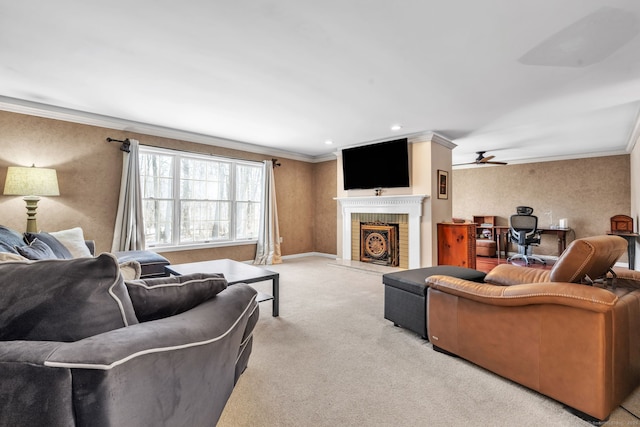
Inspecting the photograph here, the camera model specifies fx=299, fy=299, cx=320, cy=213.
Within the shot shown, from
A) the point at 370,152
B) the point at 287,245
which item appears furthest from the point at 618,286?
the point at 287,245

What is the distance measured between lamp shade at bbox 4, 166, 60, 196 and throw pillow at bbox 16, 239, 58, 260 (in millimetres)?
1046

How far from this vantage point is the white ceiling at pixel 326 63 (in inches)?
75.1

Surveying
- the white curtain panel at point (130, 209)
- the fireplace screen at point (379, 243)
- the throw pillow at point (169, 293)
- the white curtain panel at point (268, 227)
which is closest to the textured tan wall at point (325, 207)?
the fireplace screen at point (379, 243)

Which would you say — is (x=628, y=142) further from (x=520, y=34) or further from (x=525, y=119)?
(x=520, y=34)

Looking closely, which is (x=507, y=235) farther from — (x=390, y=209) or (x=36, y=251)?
(x=36, y=251)

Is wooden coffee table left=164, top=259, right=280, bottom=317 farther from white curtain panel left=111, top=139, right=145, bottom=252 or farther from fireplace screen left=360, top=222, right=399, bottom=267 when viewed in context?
fireplace screen left=360, top=222, right=399, bottom=267

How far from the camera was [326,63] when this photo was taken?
100 inches

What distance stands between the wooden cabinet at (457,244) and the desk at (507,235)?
9.17ft

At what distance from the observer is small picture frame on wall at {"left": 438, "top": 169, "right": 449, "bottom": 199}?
496 centimetres

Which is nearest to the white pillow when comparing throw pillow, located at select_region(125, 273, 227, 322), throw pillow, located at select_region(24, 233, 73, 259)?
throw pillow, located at select_region(24, 233, 73, 259)

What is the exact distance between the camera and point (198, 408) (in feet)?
3.42

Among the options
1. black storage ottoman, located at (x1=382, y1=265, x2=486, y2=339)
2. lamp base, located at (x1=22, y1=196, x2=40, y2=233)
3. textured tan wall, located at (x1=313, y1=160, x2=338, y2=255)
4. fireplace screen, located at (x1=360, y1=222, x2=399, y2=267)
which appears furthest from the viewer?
textured tan wall, located at (x1=313, y1=160, x2=338, y2=255)

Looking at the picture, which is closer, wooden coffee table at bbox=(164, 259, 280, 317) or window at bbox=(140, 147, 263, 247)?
wooden coffee table at bbox=(164, 259, 280, 317)

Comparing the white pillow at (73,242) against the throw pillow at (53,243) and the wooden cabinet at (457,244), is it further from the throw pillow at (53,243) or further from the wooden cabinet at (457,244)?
the wooden cabinet at (457,244)
